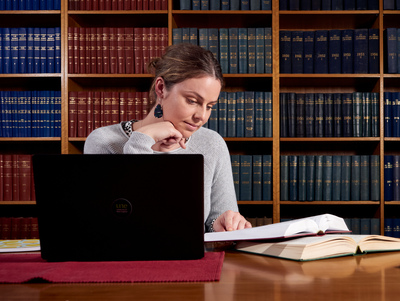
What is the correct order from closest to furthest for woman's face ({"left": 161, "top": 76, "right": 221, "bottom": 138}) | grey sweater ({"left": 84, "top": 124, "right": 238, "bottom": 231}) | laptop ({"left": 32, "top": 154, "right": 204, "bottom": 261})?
laptop ({"left": 32, "top": 154, "right": 204, "bottom": 261}), woman's face ({"left": 161, "top": 76, "right": 221, "bottom": 138}), grey sweater ({"left": 84, "top": 124, "right": 238, "bottom": 231})

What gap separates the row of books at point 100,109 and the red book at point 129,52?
157 mm

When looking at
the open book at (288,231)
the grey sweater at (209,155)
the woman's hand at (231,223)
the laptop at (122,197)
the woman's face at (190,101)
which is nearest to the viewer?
the laptop at (122,197)

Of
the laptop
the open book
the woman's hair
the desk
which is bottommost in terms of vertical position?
the desk

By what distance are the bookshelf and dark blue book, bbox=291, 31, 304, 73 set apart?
2.4 inches

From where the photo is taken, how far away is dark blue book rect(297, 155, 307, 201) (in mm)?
2441

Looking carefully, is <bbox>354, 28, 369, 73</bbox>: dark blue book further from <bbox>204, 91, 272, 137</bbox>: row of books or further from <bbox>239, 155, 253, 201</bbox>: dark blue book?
<bbox>239, 155, 253, 201</bbox>: dark blue book

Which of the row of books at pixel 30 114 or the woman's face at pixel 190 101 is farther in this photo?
the row of books at pixel 30 114

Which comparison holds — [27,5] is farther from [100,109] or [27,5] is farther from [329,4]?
[329,4]

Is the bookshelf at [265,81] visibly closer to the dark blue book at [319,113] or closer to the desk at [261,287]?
the dark blue book at [319,113]

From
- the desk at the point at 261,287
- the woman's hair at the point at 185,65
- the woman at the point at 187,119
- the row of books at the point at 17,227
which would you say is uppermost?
the woman's hair at the point at 185,65

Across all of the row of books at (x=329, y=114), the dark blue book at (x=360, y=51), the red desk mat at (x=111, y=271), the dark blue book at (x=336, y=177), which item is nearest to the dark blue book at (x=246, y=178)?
the row of books at (x=329, y=114)

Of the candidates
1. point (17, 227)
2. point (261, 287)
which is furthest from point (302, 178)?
point (261, 287)

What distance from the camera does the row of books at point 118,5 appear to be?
8.13 ft

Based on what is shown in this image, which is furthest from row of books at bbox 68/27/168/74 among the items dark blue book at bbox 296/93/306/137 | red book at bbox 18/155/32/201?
dark blue book at bbox 296/93/306/137
